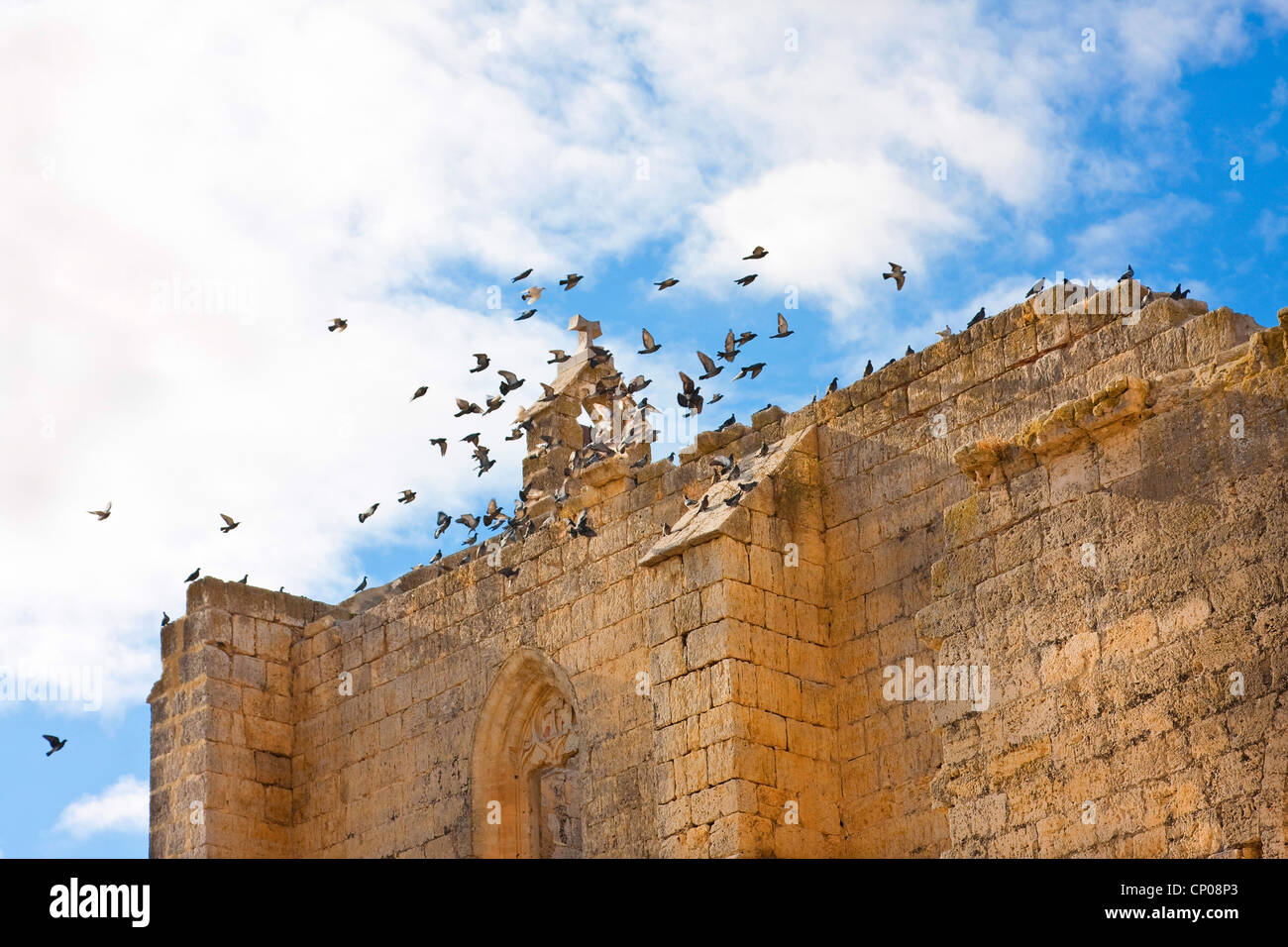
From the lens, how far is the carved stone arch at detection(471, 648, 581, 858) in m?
15.9

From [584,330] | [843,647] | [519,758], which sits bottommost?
[519,758]

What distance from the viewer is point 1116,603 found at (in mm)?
9828

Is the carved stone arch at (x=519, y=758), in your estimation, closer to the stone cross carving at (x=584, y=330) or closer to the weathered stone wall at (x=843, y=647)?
the weathered stone wall at (x=843, y=647)

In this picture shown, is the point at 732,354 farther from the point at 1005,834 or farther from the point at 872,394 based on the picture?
the point at 1005,834

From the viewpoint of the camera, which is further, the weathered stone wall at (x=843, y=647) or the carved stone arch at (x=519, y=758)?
the carved stone arch at (x=519, y=758)

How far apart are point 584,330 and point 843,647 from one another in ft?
19.2

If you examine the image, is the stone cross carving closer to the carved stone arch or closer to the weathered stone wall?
the weathered stone wall

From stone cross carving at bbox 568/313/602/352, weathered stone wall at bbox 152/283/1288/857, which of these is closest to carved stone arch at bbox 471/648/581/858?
weathered stone wall at bbox 152/283/1288/857

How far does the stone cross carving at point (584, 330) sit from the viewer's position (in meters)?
18.7

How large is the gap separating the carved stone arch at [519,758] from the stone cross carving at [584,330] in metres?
3.75

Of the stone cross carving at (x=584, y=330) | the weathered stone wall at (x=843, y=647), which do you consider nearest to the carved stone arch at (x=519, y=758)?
the weathered stone wall at (x=843, y=647)

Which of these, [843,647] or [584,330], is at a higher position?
[584,330]

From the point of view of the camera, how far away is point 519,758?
1605cm

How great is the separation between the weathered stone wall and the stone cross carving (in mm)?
331
